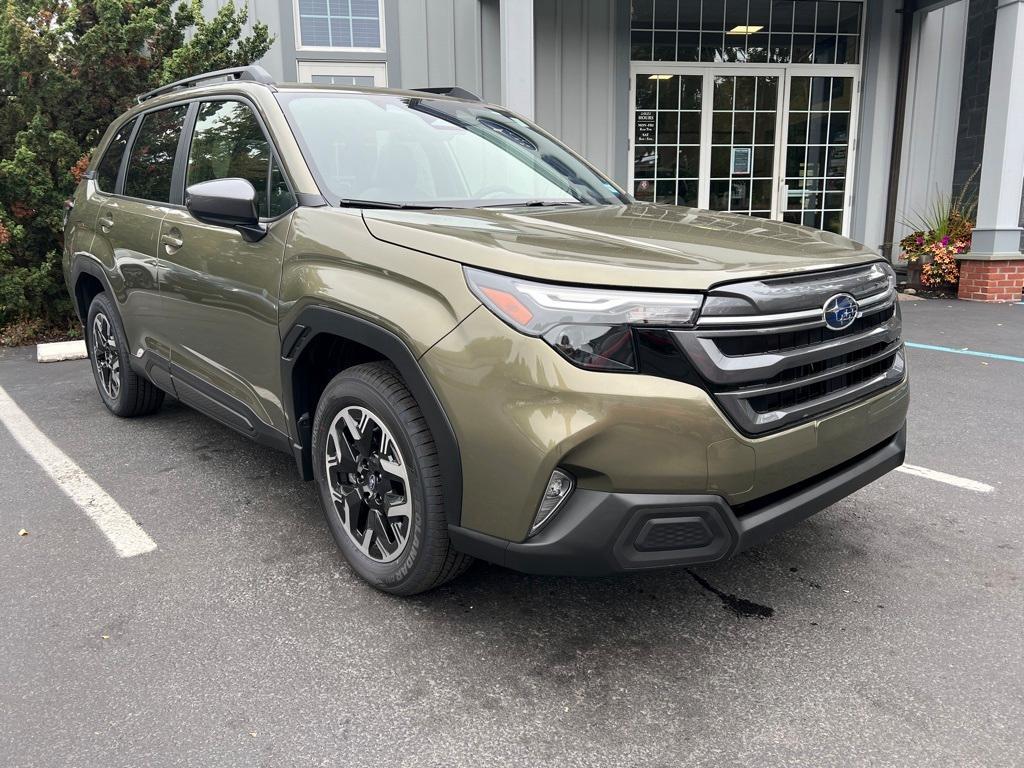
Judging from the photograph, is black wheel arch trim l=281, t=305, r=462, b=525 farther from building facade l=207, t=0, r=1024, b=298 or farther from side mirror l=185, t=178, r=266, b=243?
building facade l=207, t=0, r=1024, b=298

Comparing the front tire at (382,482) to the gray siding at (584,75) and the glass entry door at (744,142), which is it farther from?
the glass entry door at (744,142)

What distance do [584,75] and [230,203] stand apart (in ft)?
25.2

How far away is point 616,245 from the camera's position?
2.23m

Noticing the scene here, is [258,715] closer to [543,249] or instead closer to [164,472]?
Result: [543,249]

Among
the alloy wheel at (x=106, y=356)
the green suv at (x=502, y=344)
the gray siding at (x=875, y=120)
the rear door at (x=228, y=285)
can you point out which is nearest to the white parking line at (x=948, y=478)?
the green suv at (x=502, y=344)

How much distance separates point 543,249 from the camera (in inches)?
84.4

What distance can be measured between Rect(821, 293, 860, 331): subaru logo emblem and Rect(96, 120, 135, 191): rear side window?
380cm

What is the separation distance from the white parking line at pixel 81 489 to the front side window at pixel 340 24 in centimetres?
569

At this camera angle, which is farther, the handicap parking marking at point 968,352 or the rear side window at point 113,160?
the handicap parking marking at point 968,352

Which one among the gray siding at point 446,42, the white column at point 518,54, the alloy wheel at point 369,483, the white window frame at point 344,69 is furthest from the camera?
the gray siding at point 446,42

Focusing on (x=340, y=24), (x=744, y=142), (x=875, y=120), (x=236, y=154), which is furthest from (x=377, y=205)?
(x=875, y=120)

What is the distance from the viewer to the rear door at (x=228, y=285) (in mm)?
2834

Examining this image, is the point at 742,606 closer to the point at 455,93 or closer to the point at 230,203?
the point at 230,203

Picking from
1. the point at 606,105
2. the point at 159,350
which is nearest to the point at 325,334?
the point at 159,350
